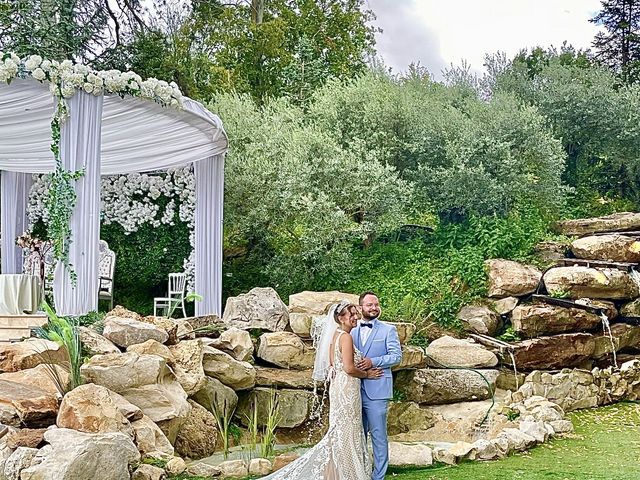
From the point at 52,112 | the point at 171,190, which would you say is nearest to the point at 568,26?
the point at 171,190

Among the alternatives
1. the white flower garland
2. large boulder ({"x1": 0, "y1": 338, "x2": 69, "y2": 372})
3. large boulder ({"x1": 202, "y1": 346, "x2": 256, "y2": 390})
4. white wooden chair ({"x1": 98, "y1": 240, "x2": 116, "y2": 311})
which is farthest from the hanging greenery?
the white flower garland

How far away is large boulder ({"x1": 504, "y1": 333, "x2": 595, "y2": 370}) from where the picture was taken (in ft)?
32.0

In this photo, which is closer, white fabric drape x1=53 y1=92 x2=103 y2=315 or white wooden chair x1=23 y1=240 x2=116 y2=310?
white fabric drape x1=53 y1=92 x2=103 y2=315

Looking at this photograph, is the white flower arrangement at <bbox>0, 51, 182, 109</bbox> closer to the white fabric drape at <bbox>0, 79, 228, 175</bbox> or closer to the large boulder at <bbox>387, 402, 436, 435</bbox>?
the white fabric drape at <bbox>0, 79, 228, 175</bbox>

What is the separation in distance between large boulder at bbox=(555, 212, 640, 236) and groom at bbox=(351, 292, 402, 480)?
7.68m

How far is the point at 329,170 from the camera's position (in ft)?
38.5

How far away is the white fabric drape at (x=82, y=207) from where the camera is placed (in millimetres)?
8039

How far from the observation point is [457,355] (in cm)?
938

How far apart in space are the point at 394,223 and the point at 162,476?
24.7ft

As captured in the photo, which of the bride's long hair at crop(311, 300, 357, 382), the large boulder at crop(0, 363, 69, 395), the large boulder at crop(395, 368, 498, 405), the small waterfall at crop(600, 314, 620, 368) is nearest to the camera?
the bride's long hair at crop(311, 300, 357, 382)

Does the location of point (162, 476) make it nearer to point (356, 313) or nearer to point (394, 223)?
point (356, 313)

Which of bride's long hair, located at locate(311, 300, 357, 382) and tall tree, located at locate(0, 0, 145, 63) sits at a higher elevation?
tall tree, located at locate(0, 0, 145, 63)

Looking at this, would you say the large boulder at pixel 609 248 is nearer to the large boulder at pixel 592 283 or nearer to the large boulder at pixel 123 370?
the large boulder at pixel 592 283

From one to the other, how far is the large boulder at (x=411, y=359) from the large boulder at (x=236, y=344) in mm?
1774
